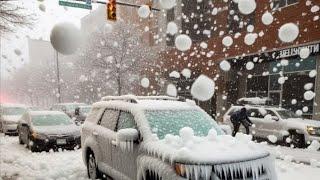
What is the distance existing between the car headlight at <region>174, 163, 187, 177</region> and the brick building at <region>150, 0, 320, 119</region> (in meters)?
13.8

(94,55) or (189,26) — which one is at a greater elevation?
(189,26)

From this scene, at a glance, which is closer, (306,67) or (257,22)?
(306,67)

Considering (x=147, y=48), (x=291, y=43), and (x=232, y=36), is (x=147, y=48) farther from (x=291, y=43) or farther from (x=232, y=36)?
(x=291, y=43)

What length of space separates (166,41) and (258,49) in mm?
10438

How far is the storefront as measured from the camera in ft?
58.4

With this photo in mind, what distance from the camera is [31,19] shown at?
64.4 feet

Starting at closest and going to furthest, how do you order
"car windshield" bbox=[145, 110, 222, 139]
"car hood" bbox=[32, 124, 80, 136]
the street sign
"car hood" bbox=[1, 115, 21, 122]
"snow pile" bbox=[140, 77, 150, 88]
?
"car windshield" bbox=[145, 110, 222, 139]
"car hood" bbox=[32, 124, 80, 136]
the street sign
"car hood" bbox=[1, 115, 21, 122]
"snow pile" bbox=[140, 77, 150, 88]

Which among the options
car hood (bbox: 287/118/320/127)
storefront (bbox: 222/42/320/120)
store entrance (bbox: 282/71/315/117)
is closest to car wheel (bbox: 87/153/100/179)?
car hood (bbox: 287/118/320/127)

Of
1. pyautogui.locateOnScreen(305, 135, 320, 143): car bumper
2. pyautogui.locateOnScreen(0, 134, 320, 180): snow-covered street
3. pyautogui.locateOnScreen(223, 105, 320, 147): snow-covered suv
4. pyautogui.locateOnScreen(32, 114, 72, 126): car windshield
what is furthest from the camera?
pyautogui.locateOnScreen(32, 114, 72, 126): car windshield

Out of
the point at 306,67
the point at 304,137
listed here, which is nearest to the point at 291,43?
the point at 306,67

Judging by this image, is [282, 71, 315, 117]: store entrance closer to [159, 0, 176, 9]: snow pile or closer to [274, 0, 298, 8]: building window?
[274, 0, 298, 8]: building window

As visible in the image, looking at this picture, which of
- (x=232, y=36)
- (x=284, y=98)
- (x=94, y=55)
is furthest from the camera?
(x=94, y=55)

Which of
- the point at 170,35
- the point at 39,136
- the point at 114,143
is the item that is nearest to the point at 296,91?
the point at 39,136

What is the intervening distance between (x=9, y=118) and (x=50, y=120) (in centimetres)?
564
